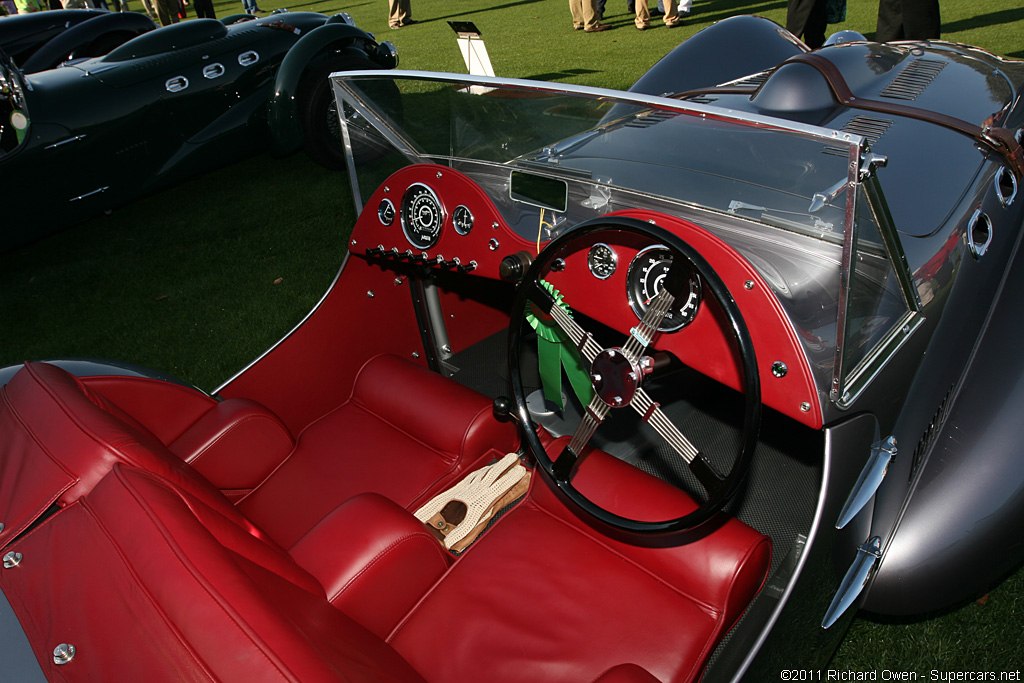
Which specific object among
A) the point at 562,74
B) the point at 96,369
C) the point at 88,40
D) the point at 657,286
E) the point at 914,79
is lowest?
the point at 562,74

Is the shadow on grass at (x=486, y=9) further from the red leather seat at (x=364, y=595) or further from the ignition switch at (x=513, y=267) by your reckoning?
the red leather seat at (x=364, y=595)

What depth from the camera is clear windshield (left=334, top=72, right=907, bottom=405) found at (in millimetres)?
1455

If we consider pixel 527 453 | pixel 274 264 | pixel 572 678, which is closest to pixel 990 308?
pixel 527 453

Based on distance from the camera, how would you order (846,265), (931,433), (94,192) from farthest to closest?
(94,192) → (931,433) → (846,265)

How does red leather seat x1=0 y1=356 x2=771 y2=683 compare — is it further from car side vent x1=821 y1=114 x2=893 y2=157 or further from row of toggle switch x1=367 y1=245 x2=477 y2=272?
car side vent x1=821 y1=114 x2=893 y2=157

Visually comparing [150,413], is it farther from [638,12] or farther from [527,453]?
[638,12]

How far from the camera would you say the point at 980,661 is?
6.55 ft

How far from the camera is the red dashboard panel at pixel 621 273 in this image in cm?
142

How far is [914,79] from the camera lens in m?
2.62

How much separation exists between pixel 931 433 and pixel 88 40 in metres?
7.70

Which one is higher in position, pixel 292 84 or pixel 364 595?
pixel 292 84

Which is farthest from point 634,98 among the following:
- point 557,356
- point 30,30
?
point 30,30

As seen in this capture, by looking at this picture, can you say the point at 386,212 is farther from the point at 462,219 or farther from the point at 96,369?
the point at 96,369

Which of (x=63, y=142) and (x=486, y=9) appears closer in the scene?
(x=63, y=142)
